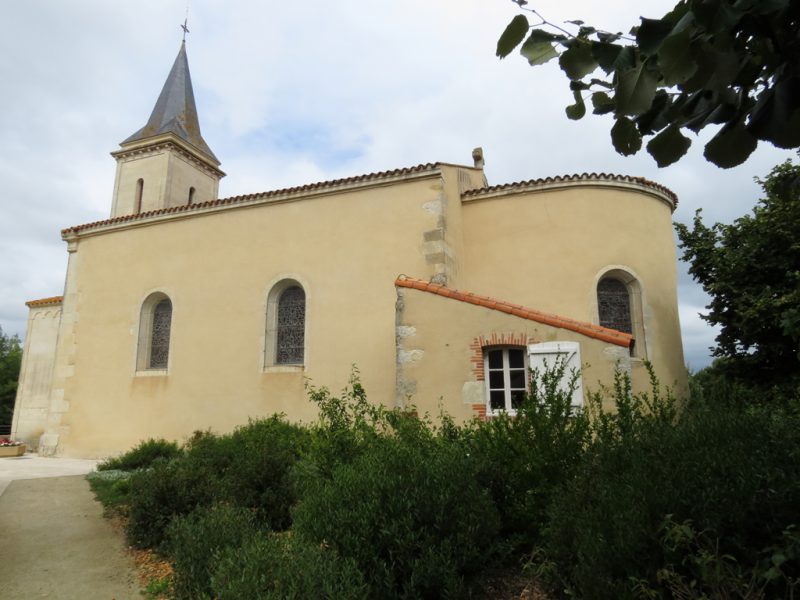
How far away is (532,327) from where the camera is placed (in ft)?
24.0

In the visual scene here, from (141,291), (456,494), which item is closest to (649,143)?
(456,494)

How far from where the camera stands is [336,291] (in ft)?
34.9

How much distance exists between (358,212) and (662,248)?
6269mm

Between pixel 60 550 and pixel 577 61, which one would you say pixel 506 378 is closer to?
pixel 60 550

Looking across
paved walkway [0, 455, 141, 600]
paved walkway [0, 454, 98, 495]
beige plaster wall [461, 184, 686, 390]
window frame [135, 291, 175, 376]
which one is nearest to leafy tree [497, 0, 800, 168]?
paved walkway [0, 455, 141, 600]

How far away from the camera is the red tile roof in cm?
690

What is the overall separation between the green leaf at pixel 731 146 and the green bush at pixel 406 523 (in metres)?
2.70

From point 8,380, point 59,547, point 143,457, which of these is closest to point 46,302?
point 143,457

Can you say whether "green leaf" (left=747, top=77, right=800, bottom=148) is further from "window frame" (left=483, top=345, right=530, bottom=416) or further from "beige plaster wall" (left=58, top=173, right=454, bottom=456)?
"beige plaster wall" (left=58, top=173, right=454, bottom=456)

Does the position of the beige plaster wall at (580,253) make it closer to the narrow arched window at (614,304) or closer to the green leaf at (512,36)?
the narrow arched window at (614,304)

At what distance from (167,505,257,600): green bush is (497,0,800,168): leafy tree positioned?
3.34m

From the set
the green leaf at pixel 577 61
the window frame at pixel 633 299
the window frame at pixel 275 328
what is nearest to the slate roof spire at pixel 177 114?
the window frame at pixel 275 328

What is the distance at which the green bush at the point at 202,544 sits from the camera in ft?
11.6

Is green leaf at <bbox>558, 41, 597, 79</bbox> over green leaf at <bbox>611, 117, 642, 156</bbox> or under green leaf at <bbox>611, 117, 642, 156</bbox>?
over
